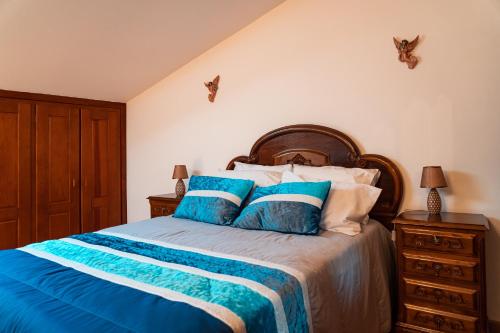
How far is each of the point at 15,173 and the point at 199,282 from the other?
284 centimetres

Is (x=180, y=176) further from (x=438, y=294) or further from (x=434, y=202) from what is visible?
(x=438, y=294)

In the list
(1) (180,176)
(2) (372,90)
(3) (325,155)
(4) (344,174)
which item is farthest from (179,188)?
(2) (372,90)

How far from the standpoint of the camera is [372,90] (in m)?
2.64

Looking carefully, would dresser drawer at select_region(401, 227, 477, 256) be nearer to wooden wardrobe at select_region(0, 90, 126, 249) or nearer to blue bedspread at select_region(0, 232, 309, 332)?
blue bedspread at select_region(0, 232, 309, 332)

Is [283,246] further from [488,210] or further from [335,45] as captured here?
[335,45]

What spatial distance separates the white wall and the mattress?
27.2 inches

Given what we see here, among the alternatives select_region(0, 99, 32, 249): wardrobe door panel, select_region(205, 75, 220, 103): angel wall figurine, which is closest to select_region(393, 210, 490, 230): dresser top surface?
select_region(205, 75, 220, 103): angel wall figurine

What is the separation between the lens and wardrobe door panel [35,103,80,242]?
3496 mm

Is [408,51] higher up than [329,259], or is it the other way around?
[408,51]

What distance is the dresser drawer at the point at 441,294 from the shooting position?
6.40ft

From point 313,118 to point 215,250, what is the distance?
1543mm

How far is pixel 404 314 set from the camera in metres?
2.12

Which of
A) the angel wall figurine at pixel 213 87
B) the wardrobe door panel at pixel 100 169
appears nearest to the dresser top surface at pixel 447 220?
the angel wall figurine at pixel 213 87

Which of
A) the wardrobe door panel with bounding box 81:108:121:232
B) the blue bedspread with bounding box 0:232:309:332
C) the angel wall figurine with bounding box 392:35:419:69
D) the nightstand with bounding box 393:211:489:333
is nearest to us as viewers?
the blue bedspread with bounding box 0:232:309:332
